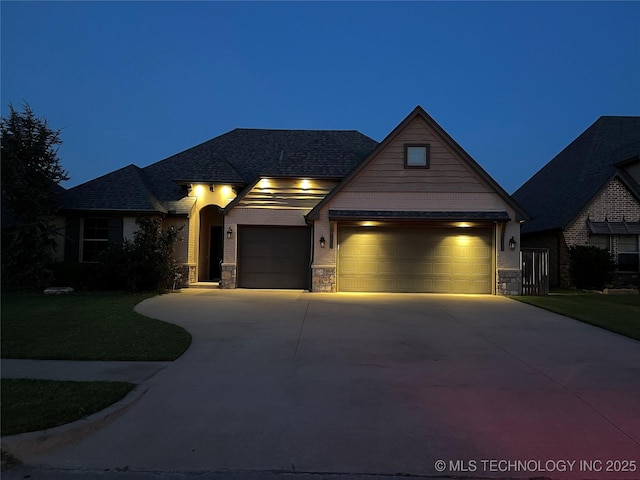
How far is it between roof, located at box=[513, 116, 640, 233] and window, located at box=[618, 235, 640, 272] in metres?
2.20

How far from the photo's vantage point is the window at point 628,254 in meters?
19.2

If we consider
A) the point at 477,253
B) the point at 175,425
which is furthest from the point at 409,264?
the point at 175,425

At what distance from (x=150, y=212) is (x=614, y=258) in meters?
19.8

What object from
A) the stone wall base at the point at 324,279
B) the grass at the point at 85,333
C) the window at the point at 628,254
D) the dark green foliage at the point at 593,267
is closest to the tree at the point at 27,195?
the grass at the point at 85,333

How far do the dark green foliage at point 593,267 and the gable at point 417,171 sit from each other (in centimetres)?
574

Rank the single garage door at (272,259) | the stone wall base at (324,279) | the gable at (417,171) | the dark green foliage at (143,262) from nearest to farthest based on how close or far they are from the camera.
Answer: the dark green foliage at (143,262) → the gable at (417,171) → the stone wall base at (324,279) → the single garage door at (272,259)

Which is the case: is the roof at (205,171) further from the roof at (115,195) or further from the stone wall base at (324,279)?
the stone wall base at (324,279)

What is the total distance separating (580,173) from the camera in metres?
22.6

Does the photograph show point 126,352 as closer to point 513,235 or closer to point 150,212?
point 150,212

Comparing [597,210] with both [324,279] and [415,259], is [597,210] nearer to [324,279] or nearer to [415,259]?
[415,259]

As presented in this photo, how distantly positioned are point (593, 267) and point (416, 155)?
898 cm

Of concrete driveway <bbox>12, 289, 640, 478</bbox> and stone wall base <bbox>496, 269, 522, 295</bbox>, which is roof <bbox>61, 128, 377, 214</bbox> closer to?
→ stone wall base <bbox>496, 269, 522, 295</bbox>

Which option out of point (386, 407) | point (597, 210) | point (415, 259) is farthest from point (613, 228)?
point (386, 407)

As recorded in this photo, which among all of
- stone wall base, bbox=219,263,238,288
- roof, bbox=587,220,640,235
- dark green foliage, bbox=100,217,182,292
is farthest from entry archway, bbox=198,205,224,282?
roof, bbox=587,220,640,235
